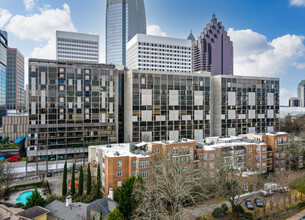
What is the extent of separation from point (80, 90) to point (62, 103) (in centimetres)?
698

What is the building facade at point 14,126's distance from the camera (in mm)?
102750

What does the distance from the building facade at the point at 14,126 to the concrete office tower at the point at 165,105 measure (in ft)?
198

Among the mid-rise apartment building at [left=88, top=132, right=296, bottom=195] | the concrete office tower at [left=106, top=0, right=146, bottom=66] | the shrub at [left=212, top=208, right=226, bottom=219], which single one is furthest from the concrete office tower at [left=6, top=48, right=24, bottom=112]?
the shrub at [left=212, top=208, right=226, bottom=219]

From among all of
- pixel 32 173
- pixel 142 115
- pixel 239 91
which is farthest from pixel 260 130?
pixel 32 173

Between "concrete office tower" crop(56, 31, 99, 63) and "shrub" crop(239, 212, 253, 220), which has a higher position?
"concrete office tower" crop(56, 31, 99, 63)

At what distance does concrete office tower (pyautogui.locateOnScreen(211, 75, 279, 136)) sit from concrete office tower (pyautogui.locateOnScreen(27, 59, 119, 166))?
40.9 meters

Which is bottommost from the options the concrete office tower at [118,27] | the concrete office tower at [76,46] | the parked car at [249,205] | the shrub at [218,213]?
the parked car at [249,205]

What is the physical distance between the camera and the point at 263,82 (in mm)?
93125

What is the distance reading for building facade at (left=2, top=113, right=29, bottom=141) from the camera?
4045 inches

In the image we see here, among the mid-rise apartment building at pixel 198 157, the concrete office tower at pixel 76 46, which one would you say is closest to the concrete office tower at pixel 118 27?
the concrete office tower at pixel 76 46

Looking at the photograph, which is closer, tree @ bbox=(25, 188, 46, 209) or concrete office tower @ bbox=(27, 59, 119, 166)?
tree @ bbox=(25, 188, 46, 209)

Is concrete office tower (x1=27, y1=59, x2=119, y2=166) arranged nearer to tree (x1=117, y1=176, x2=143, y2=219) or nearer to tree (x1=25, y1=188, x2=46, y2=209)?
tree (x1=25, y1=188, x2=46, y2=209)

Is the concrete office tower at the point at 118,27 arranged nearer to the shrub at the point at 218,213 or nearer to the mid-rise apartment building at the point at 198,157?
the mid-rise apartment building at the point at 198,157

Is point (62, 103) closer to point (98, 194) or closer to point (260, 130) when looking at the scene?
point (98, 194)
